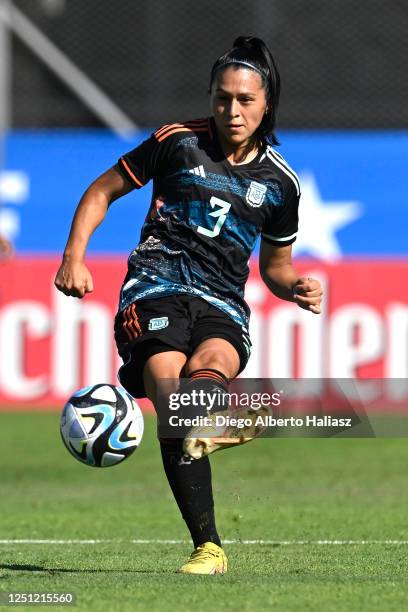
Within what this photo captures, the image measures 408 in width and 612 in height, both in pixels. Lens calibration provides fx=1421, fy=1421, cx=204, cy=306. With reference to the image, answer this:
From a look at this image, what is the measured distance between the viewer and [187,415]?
5.54m

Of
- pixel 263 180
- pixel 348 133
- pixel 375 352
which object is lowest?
pixel 263 180

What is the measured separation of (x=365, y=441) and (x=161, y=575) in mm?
8645

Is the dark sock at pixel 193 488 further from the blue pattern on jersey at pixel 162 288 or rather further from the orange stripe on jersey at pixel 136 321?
the blue pattern on jersey at pixel 162 288

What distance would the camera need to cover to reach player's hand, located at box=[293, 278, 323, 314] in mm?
6043

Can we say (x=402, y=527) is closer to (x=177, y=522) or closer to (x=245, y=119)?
(x=177, y=522)

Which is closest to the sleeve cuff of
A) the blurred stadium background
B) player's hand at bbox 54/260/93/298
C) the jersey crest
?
the jersey crest

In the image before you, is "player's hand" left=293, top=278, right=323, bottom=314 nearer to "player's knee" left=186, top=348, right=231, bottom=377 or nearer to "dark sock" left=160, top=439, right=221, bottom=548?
"player's knee" left=186, top=348, right=231, bottom=377

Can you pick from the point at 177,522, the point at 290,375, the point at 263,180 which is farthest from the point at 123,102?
the point at 263,180

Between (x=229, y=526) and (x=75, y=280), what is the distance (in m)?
2.98

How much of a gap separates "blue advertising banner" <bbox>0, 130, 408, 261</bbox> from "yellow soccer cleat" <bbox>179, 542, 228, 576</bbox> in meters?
9.56

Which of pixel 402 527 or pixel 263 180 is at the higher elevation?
pixel 263 180

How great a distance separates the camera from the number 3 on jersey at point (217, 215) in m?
6.09

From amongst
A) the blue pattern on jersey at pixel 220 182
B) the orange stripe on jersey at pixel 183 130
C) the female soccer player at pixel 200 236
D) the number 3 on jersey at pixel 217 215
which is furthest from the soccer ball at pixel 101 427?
the orange stripe on jersey at pixel 183 130

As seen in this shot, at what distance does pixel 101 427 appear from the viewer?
6.03 m
